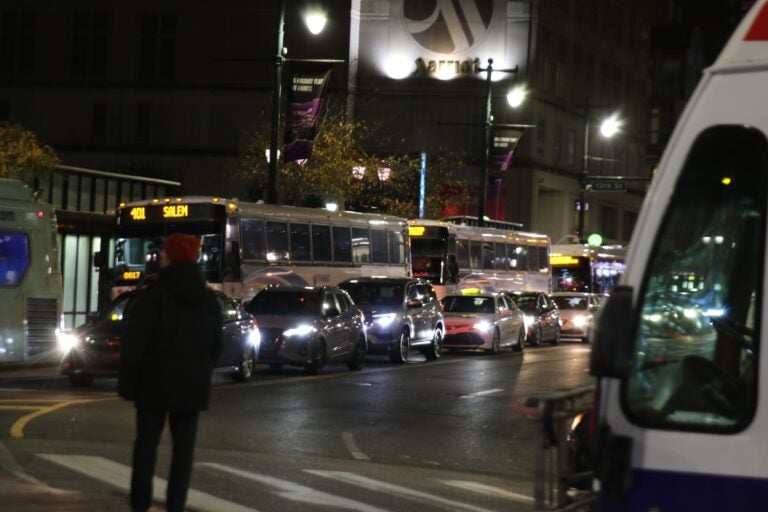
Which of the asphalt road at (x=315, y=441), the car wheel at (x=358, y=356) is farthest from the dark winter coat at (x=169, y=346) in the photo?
the car wheel at (x=358, y=356)

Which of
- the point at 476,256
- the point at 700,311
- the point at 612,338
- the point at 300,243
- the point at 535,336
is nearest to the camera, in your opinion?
the point at 612,338

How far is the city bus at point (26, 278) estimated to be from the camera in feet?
81.3

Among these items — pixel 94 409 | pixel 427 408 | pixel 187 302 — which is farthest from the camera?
pixel 427 408

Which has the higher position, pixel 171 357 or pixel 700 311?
pixel 700 311

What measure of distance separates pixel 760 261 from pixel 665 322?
1.32 ft

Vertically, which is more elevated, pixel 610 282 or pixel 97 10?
pixel 97 10

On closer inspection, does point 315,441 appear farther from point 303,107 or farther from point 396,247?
point 396,247

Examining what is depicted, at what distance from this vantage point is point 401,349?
→ 30609 mm

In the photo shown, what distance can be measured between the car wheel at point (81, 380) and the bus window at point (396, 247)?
18918mm

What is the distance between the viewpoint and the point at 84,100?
69812 mm

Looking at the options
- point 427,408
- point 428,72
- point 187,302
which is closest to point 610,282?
point 428,72

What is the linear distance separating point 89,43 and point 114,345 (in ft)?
165

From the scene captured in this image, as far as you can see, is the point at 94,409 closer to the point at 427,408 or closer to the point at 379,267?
the point at 427,408

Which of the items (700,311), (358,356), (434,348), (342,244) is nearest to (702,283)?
(700,311)
